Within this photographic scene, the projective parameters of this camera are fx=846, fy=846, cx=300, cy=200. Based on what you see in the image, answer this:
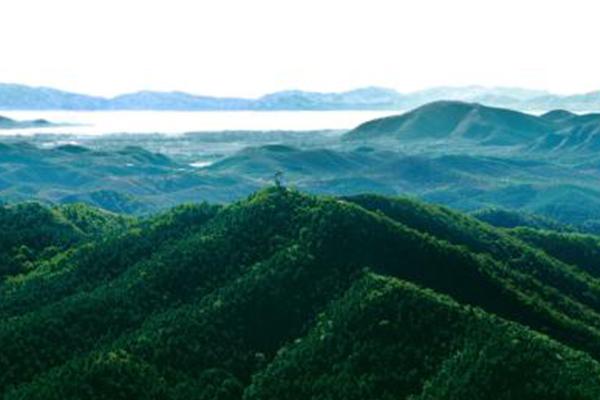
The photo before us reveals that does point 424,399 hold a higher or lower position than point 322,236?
lower

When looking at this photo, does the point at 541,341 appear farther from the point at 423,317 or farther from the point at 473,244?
the point at 473,244

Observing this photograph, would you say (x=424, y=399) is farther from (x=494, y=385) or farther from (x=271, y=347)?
(x=271, y=347)

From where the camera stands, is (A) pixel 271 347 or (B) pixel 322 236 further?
(B) pixel 322 236

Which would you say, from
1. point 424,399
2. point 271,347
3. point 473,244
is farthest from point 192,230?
point 424,399

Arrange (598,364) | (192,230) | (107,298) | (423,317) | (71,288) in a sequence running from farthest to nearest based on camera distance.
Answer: (192,230)
(71,288)
(107,298)
(423,317)
(598,364)

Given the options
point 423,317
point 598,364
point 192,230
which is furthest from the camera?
point 192,230

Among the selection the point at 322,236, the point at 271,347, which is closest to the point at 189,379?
the point at 271,347
